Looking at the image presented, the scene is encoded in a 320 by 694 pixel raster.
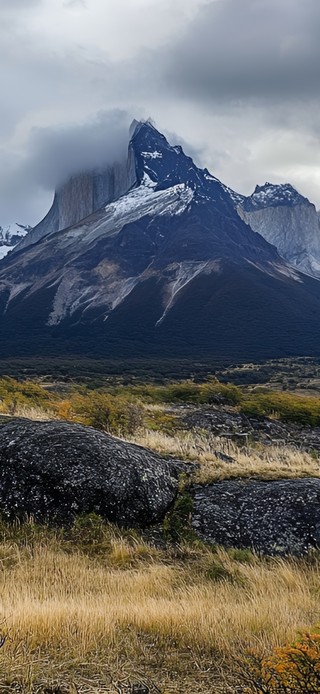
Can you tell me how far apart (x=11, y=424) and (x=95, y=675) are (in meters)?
7.49

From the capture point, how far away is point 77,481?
858 centimetres

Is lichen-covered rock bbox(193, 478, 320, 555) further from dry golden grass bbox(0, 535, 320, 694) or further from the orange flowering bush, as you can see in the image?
the orange flowering bush

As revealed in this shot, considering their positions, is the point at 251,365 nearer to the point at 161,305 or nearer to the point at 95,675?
the point at 161,305

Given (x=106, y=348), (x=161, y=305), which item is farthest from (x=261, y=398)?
(x=161, y=305)

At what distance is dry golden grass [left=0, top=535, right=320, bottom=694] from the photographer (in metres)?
3.84

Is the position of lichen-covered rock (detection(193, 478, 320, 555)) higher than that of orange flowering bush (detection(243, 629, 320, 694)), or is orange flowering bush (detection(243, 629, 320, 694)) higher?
orange flowering bush (detection(243, 629, 320, 694))

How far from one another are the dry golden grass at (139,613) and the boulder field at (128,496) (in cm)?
73

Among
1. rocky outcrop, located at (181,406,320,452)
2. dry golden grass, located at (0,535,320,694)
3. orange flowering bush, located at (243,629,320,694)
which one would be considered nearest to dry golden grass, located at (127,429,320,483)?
dry golden grass, located at (0,535,320,694)

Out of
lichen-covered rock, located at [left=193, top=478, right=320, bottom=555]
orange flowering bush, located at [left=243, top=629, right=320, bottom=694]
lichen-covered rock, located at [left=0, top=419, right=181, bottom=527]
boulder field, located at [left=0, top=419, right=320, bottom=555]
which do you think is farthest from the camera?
lichen-covered rock, located at [left=0, top=419, right=181, bottom=527]

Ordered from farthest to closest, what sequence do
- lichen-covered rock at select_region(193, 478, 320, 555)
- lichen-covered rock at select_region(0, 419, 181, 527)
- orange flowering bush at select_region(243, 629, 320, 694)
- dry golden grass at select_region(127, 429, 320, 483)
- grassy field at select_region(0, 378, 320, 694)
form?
dry golden grass at select_region(127, 429, 320, 483) < lichen-covered rock at select_region(0, 419, 181, 527) < lichen-covered rock at select_region(193, 478, 320, 555) < grassy field at select_region(0, 378, 320, 694) < orange flowering bush at select_region(243, 629, 320, 694)

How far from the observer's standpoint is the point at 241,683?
3754 millimetres

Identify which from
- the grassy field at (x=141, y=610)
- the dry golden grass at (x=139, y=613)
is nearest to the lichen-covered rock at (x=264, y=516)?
the grassy field at (x=141, y=610)

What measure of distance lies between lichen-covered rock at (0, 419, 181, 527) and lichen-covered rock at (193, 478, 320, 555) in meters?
0.88

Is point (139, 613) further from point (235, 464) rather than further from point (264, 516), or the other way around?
point (235, 464)
